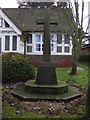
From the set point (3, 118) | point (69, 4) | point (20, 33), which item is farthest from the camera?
point (20, 33)

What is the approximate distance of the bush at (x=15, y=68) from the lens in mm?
8508

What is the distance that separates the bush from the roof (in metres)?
12.1

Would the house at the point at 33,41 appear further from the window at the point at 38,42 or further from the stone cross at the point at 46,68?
the stone cross at the point at 46,68

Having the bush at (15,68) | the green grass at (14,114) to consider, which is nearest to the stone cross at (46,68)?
the bush at (15,68)

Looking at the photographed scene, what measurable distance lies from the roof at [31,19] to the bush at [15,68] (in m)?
12.1

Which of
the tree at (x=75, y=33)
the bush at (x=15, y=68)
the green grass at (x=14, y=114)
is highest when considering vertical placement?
the tree at (x=75, y=33)

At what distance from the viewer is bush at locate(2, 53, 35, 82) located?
335 inches

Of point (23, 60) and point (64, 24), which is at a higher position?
point (64, 24)

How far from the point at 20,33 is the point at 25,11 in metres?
7.47

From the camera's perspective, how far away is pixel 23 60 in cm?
909

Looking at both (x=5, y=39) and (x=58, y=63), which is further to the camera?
(x=58, y=63)

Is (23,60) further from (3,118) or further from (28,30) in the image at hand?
(28,30)

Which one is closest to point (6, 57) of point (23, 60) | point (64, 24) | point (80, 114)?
point (23, 60)

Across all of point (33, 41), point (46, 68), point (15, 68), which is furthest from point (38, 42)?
point (46, 68)
